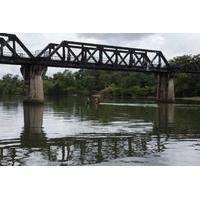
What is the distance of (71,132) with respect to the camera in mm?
26141

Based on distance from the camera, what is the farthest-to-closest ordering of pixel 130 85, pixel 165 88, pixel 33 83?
pixel 130 85 → pixel 165 88 → pixel 33 83

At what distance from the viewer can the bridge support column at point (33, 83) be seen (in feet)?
219

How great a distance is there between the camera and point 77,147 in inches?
794

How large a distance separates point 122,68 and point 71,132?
2400 inches

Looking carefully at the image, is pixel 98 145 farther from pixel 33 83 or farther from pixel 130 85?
pixel 130 85

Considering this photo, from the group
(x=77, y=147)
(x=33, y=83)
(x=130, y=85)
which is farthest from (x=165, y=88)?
(x=77, y=147)

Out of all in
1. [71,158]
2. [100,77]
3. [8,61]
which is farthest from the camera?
[100,77]

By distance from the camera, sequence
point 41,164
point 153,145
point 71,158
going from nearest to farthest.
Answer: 1. point 41,164
2. point 71,158
3. point 153,145

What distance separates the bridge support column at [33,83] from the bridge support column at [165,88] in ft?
107

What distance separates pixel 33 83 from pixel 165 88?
36.1 m

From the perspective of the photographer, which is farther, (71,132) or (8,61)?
(8,61)

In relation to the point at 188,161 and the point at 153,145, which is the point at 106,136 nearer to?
the point at 153,145

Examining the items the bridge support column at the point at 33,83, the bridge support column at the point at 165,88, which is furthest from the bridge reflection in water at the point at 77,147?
the bridge support column at the point at 165,88

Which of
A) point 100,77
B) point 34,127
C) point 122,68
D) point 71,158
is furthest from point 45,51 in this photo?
point 100,77
